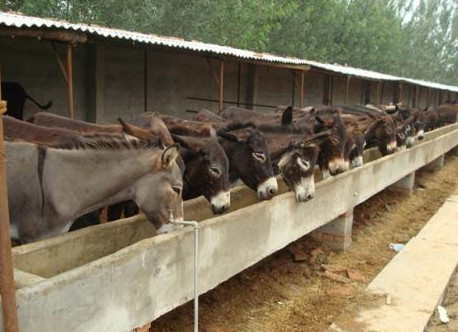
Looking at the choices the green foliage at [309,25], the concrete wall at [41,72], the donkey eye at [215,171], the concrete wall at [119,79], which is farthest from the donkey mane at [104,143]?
the green foliage at [309,25]

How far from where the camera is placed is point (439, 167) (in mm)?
15148

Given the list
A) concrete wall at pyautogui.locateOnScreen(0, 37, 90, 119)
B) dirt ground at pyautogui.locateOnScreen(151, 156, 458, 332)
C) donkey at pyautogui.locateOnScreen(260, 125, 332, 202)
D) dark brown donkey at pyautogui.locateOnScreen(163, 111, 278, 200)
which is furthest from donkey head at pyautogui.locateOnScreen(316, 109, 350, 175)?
concrete wall at pyautogui.locateOnScreen(0, 37, 90, 119)

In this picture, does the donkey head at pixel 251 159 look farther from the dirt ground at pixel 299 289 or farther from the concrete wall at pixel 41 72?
the concrete wall at pixel 41 72

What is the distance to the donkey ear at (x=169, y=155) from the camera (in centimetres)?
369

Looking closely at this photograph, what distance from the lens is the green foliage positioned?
16.2 m

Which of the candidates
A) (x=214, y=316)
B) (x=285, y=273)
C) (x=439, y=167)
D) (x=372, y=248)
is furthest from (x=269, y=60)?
(x=439, y=167)

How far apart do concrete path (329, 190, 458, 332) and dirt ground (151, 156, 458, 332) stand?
19 centimetres

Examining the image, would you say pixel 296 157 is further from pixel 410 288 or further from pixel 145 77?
pixel 145 77

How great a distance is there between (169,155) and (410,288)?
3.12 m

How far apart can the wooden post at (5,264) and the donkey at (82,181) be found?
4.69ft

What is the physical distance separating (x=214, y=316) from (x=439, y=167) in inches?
502

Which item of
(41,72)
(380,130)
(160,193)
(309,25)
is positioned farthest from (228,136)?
(309,25)

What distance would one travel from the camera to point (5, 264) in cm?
201

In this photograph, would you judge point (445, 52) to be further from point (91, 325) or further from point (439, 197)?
point (91, 325)
